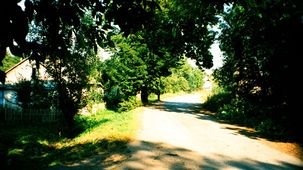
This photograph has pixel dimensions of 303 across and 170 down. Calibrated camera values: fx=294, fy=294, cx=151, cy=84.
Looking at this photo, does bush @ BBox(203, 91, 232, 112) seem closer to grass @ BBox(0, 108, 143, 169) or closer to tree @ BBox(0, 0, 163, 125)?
→ grass @ BBox(0, 108, 143, 169)

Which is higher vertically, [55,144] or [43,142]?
[43,142]

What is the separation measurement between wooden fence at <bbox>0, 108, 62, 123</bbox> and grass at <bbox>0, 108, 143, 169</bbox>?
2687mm

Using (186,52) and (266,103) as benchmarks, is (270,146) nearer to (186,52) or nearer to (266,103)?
(266,103)

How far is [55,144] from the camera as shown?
690 inches

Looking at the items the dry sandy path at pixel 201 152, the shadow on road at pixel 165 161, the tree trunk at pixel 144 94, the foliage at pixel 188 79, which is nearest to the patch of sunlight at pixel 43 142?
the dry sandy path at pixel 201 152

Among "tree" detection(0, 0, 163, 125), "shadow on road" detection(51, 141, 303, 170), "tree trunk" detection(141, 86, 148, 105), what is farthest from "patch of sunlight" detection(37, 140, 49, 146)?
"tree trunk" detection(141, 86, 148, 105)

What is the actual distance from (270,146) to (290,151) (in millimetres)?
923

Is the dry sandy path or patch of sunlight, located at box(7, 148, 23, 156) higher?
the dry sandy path

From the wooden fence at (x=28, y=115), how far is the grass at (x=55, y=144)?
8.82ft

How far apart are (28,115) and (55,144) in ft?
30.5

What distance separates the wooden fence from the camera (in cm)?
2528

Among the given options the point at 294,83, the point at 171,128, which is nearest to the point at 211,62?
the point at 171,128

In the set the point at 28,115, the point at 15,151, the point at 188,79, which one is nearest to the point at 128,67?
the point at 28,115

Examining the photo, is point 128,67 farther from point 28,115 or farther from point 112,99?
point 28,115
